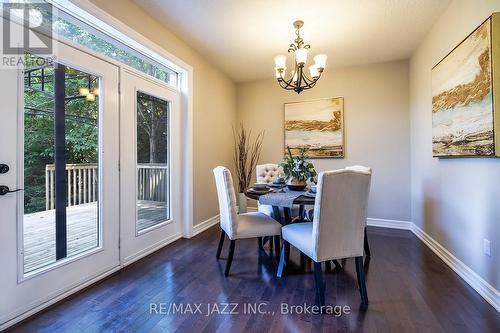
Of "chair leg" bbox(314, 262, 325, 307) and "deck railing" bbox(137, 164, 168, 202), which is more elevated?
"deck railing" bbox(137, 164, 168, 202)

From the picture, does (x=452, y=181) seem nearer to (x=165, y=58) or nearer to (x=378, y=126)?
(x=378, y=126)

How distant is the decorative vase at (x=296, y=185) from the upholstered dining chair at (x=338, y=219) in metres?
0.68

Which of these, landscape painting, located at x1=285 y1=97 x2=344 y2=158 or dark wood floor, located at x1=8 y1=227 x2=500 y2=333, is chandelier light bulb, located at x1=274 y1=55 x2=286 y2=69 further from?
dark wood floor, located at x1=8 y1=227 x2=500 y2=333

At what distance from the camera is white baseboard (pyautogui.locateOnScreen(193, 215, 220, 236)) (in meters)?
3.36

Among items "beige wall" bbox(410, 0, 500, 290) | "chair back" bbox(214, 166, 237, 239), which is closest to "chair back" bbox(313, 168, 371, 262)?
"chair back" bbox(214, 166, 237, 239)

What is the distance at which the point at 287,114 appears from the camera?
4.21 m

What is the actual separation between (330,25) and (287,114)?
1.72 metres

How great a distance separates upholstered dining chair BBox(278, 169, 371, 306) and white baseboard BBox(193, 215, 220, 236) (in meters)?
2.01

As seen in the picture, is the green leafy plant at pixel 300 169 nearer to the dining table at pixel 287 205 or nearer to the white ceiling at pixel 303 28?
the dining table at pixel 287 205

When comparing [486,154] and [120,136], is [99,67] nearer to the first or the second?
[120,136]

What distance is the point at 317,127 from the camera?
13.1ft

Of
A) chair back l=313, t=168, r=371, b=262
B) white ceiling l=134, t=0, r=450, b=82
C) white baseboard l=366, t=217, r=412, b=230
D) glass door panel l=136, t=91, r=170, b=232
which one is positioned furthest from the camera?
white baseboard l=366, t=217, r=412, b=230

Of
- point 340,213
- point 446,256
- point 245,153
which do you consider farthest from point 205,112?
point 446,256

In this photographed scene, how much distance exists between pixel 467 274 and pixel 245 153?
11.0ft
